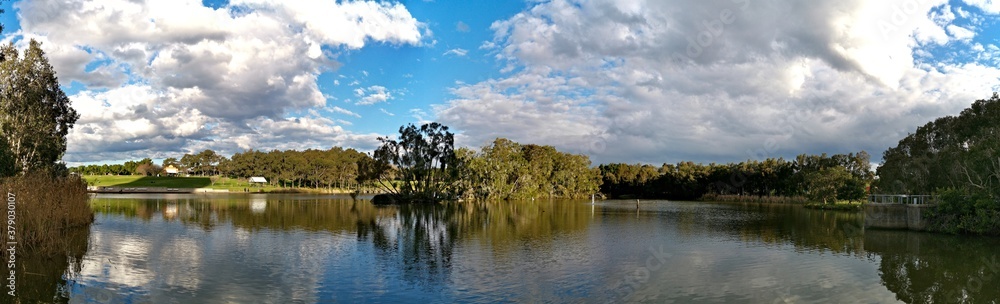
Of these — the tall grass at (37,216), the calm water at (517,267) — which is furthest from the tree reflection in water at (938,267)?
the tall grass at (37,216)

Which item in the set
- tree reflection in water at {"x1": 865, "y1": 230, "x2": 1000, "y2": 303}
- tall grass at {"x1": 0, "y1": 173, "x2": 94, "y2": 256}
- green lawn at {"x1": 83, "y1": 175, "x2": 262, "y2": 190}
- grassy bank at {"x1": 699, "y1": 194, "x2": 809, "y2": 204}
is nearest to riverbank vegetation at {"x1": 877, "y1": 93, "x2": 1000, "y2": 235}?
tree reflection in water at {"x1": 865, "y1": 230, "x2": 1000, "y2": 303}

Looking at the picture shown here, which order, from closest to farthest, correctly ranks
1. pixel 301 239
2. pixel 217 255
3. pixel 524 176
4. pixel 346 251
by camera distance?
pixel 217 255 < pixel 346 251 < pixel 301 239 < pixel 524 176

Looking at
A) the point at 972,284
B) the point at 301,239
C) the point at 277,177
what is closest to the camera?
the point at 972,284

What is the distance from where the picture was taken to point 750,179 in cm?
11719

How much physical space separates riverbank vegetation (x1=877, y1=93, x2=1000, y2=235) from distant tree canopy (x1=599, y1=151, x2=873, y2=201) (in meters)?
14.5

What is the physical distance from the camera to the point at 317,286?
57.5 ft

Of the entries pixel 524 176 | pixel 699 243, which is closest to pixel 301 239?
pixel 699 243

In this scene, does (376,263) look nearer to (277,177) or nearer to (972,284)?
(972,284)

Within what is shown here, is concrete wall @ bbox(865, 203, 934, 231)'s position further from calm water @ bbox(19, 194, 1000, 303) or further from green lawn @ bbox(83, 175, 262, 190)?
green lawn @ bbox(83, 175, 262, 190)

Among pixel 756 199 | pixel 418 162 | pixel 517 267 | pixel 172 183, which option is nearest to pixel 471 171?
pixel 418 162

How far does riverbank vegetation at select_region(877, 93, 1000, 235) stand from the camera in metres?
35.0

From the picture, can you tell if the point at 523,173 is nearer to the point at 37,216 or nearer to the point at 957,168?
the point at 957,168

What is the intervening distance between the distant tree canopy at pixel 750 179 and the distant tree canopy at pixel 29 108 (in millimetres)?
91819

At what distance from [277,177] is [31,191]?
145 m
